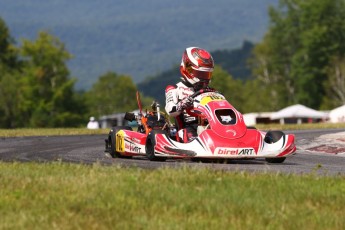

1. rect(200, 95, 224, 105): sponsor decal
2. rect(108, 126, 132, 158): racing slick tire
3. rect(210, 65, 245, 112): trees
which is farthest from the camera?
rect(210, 65, 245, 112): trees

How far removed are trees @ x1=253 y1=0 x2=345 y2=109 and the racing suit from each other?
83728 millimetres

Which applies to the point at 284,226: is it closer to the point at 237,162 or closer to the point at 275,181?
the point at 275,181

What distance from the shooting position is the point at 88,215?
927 cm

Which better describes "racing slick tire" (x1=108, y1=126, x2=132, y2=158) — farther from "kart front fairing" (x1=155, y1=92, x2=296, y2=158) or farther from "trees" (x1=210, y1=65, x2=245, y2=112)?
"trees" (x1=210, y1=65, x2=245, y2=112)

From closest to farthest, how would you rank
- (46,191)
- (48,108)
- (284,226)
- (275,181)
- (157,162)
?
(284,226) → (46,191) → (275,181) → (157,162) → (48,108)

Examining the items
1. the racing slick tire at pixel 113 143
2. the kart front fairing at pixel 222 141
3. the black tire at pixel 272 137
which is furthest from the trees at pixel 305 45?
the kart front fairing at pixel 222 141

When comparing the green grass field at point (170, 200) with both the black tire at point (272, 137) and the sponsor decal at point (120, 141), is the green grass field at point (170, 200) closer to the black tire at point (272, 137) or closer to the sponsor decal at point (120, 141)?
the black tire at point (272, 137)

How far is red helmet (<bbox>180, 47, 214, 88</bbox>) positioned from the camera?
18.4 m

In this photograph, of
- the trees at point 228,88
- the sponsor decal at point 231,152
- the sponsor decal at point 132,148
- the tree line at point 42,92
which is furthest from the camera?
the trees at point 228,88

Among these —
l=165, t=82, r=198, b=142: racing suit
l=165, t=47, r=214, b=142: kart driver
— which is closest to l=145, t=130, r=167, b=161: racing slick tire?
l=165, t=82, r=198, b=142: racing suit

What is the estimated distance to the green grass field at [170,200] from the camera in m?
8.97

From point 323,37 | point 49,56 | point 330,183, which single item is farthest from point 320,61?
point 330,183

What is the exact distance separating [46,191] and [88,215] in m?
1.57

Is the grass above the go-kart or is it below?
below
